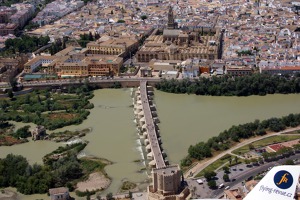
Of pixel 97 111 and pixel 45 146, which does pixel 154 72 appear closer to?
pixel 97 111

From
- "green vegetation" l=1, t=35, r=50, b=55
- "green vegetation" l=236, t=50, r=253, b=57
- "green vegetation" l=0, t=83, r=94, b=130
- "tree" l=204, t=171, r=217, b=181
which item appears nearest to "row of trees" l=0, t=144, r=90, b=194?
"green vegetation" l=0, t=83, r=94, b=130

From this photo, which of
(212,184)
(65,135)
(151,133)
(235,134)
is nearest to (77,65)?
(65,135)

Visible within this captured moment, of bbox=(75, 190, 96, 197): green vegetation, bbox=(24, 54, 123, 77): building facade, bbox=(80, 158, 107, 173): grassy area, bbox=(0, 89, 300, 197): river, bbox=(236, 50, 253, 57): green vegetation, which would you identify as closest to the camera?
bbox=(75, 190, 96, 197): green vegetation

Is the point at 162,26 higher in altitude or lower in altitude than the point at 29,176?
higher

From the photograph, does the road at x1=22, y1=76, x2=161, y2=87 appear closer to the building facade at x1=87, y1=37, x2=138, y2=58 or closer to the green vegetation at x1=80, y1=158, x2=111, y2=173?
the building facade at x1=87, y1=37, x2=138, y2=58

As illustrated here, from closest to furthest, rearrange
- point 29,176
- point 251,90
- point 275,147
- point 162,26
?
point 29,176
point 275,147
point 251,90
point 162,26

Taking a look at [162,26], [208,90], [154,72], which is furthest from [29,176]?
[162,26]
